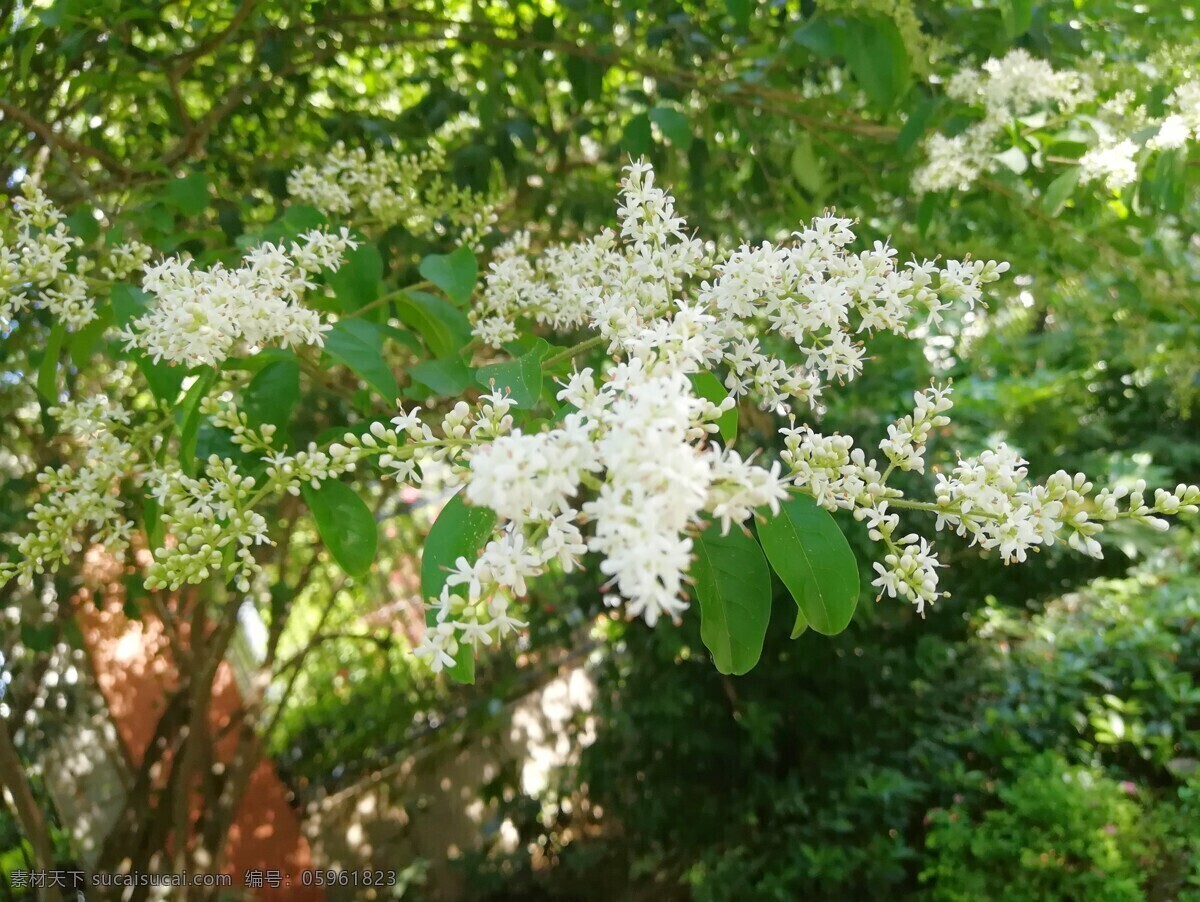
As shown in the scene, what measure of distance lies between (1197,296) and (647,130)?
4.75 feet

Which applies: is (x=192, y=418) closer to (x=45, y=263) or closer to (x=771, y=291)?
(x=45, y=263)

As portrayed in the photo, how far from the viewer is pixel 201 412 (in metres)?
1.02

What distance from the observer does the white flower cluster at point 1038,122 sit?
1.61 meters

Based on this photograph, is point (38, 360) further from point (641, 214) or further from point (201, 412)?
point (641, 214)

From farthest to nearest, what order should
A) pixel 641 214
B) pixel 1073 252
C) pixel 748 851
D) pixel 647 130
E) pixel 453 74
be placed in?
1. pixel 748 851
2. pixel 453 74
3. pixel 1073 252
4. pixel 647 130
5. pixel 641 214

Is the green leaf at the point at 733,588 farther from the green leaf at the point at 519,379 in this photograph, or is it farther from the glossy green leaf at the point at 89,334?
the glossy green leaf at the point at 89,334

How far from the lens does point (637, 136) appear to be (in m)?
1.74

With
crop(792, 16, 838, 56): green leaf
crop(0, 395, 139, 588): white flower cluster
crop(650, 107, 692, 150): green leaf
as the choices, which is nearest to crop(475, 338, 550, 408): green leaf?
crop(0, 395, 139, 588): white flower cluster

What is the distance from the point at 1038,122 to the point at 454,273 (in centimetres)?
127

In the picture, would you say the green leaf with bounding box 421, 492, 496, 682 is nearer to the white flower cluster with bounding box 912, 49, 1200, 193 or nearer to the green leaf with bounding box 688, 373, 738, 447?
the green leaf with bounding box 688, 373, 738, 447

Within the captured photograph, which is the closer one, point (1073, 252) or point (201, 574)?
point (201, 574)

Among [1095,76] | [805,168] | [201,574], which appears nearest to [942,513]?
[201,574]

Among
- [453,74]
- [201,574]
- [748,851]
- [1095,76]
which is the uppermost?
[453,74]

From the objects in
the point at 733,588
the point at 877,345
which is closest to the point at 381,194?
the point at 733,588
